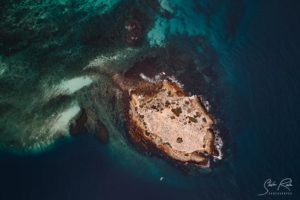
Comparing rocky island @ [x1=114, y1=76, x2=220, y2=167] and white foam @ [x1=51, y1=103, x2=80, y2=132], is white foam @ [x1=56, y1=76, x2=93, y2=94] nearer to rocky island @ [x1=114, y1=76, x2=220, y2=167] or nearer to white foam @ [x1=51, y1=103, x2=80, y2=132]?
white foam @ [x1=51, y1=103, x2=80, y2=132]

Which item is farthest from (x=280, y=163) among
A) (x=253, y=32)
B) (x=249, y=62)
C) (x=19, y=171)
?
(x=19, y=171)

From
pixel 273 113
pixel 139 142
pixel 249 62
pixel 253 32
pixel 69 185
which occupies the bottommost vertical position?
pixel 69 185

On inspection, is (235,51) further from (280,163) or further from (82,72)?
(82,72)

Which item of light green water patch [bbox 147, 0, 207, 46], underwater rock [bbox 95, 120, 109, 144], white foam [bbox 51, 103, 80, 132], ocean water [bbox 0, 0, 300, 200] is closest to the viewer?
ocean water [bbox 0, 0, 300, 200]

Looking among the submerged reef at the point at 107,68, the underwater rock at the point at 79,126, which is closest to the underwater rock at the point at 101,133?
the submerged reef at the point at 107,68

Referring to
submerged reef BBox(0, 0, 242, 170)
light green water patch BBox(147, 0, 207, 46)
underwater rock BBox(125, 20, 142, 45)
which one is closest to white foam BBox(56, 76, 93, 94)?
submerged reef BBox(0, 0, 242, 170)

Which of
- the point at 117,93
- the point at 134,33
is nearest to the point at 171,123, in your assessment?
the point at 117,93
